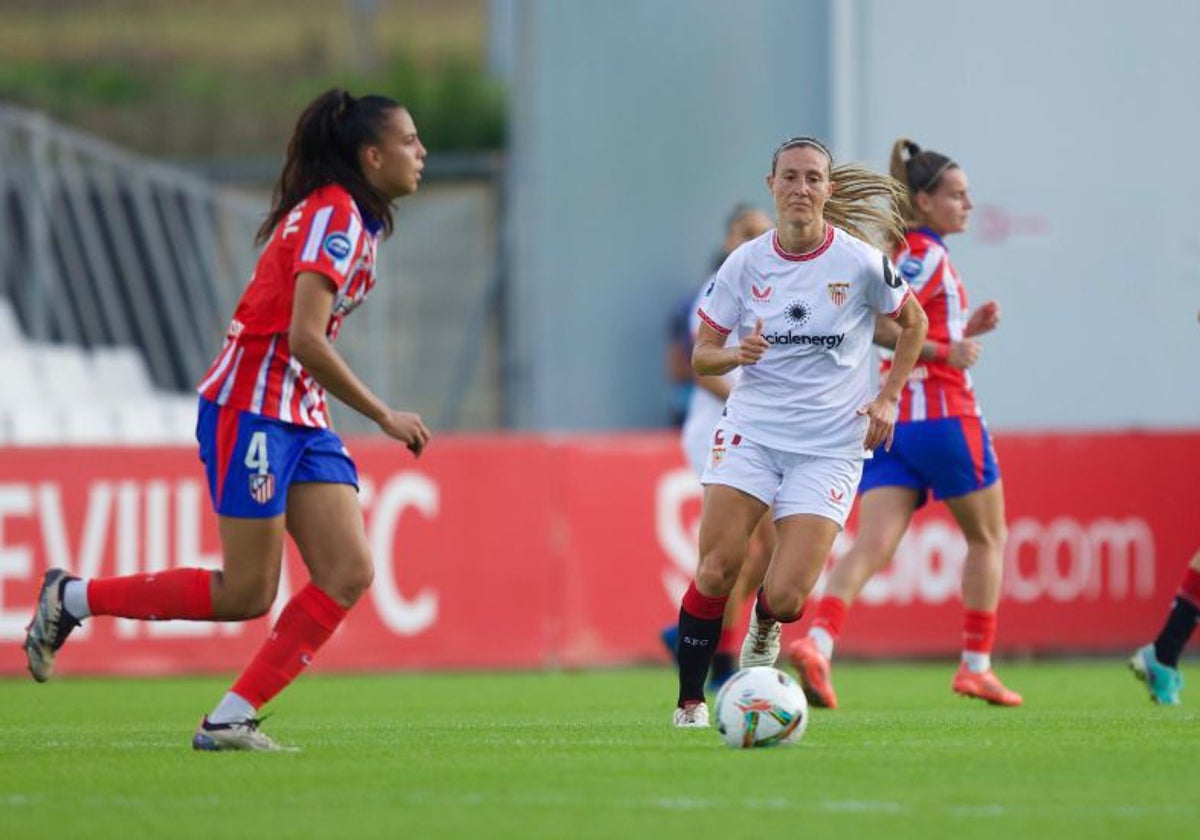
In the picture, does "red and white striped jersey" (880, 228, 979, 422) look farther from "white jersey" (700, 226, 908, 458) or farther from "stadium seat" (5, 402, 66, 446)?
"stadium seat" (5, 402, 66, 446)

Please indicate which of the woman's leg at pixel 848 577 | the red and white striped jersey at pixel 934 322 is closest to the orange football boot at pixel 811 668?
the woman's leg at pixel 848 577

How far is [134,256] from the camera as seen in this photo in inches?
717

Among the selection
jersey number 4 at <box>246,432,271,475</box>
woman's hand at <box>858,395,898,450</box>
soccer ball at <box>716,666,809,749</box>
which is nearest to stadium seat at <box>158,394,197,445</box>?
woman's hand at <box>858,395,898,450</box>

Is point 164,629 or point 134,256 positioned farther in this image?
point 134,256

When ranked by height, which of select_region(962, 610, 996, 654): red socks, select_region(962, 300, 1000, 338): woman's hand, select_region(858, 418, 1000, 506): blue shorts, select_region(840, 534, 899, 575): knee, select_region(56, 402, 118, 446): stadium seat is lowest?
select_region(56, 402, 118, 446): stadium seat

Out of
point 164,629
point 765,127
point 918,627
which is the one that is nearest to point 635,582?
point 918,627

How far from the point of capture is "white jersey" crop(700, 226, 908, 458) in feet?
26.3

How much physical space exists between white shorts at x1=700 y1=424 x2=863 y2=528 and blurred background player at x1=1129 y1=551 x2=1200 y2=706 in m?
2.35

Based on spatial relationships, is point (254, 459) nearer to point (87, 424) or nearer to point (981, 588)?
point (981, 588)

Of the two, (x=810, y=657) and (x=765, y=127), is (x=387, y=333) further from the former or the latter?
(x=810, y=657)

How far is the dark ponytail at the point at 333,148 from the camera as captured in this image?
738 centimetres

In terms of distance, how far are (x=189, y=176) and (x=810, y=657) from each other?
1212 centimetres

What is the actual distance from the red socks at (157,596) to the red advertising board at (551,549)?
5648 millimetres

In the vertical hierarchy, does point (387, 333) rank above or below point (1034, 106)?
below
